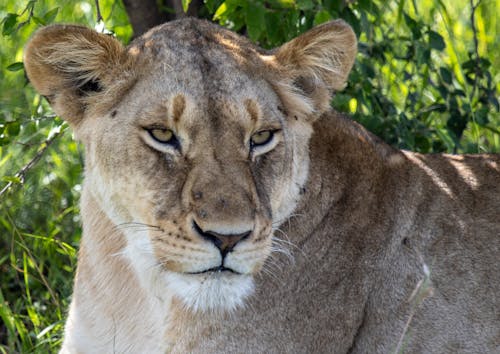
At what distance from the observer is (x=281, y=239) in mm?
3447

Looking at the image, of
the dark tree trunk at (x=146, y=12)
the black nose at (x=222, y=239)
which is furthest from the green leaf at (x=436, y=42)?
the black nose at (x=222, y=239)

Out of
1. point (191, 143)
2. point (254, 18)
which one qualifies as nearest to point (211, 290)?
point (191, 143)

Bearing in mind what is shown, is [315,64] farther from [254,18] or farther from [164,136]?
[164,136]

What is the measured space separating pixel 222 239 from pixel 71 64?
33.8 inches

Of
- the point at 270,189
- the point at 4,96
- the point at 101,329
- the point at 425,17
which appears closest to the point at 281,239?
the point at 270,189

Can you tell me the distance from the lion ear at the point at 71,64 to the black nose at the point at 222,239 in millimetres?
685

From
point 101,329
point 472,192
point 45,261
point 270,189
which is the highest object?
point 270,189

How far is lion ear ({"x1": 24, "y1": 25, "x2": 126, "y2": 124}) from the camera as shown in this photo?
321 cm

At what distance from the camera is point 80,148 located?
17.3 ft

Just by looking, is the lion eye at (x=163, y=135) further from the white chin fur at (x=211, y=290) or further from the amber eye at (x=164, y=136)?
the white chin fur at (x=211, y=290)

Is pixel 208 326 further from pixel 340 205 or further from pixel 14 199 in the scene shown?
pixel 14 199

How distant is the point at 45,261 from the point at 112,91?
187 centimetres

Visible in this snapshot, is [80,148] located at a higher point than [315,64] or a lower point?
lower

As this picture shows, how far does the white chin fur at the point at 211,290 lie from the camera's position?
3023 mm
